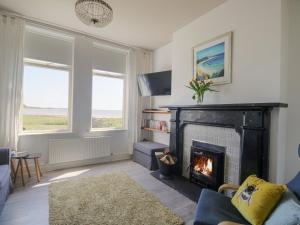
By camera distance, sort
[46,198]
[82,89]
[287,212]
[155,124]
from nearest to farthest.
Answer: [287,212], [46,198], [82,89], [155,124]

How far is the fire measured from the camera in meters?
2.73

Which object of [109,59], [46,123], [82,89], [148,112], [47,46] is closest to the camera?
[47,46]

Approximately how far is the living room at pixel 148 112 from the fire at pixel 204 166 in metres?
0.02

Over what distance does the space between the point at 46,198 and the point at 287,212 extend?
2800mm

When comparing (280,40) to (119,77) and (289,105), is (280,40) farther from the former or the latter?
(119,77)

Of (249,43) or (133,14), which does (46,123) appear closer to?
(133,14)

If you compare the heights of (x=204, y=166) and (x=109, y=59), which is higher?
(x=109, y=59)

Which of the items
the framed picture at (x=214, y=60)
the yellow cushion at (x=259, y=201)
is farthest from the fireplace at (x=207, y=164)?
the framed picture at (x=214, y=60)

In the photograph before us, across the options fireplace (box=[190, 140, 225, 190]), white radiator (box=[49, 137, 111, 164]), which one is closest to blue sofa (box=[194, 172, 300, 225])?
fireplace (box=[190, 140, 225, 190])

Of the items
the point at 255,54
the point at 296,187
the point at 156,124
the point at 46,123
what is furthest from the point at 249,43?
the point at 46,123

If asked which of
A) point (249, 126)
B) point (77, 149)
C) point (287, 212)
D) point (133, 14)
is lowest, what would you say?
point (77, 149)

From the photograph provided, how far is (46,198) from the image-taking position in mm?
2527

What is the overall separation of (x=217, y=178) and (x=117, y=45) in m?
3.63

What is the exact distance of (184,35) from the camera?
3.46 meters
